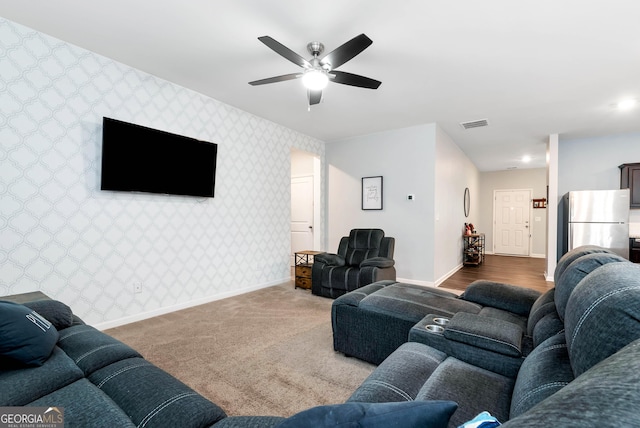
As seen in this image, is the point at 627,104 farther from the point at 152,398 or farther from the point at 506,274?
the point at 152,398

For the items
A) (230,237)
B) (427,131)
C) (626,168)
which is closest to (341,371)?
(230,237)

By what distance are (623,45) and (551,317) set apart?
2740 millimetres

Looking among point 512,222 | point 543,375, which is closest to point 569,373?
point 543,375

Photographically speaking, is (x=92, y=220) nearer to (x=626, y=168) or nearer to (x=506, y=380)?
(x=506, y=380)

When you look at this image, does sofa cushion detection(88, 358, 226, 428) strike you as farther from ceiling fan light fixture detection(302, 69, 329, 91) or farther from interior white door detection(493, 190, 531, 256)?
interior white door detection(493, 190, 531, 256)

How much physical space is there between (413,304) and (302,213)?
14.8 feet

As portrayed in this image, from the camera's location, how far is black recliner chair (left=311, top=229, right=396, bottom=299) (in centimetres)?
393

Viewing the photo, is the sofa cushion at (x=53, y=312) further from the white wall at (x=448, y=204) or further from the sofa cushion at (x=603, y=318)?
the white wall at (x=448, y=204)

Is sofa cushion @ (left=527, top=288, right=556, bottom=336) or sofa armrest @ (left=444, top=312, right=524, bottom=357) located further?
sofa cushion @ (left=527, top=288, right=556, bottom=336)

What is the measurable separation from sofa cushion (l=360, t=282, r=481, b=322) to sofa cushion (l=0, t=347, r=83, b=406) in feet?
5.74

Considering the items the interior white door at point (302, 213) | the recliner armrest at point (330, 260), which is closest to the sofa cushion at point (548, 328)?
the recliner armrest at point (330, 260)

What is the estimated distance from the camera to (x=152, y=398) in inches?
41.8

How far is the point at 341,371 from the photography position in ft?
7.18

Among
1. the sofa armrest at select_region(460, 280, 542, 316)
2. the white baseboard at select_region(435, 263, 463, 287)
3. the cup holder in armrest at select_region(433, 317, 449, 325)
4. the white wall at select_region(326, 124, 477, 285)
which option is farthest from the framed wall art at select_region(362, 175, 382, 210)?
the cup holder in armrest at select_region(433, 317, 449, 325)
